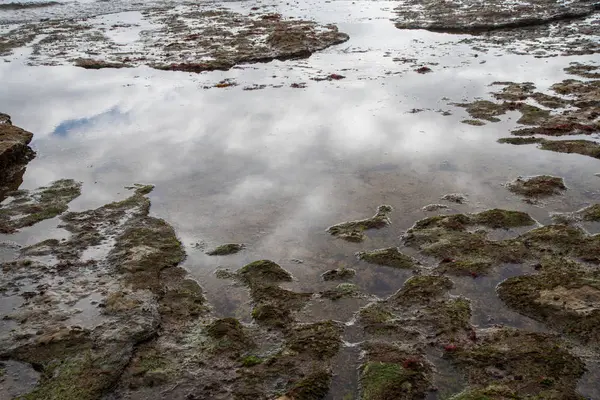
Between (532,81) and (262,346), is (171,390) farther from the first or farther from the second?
(532,81)

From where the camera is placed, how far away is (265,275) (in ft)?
39.4

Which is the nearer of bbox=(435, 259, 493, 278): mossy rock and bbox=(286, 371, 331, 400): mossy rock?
bbox=(286, 371, 331, 400): mossy rock

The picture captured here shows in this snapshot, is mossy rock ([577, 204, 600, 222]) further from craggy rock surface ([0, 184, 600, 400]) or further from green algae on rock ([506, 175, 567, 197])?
green algae on rock ([506, 175, 567, 197])

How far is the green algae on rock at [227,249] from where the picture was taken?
1305cm

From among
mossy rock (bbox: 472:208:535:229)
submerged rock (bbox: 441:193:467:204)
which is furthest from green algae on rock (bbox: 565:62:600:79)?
mossy rock (bbox: 472:208:535:229)

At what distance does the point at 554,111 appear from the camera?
69.6ft

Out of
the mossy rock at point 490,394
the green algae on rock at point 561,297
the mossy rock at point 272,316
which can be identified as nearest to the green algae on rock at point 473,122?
the green algae on rock at point 561,297

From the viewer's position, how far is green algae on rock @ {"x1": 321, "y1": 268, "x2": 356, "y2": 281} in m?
11.8

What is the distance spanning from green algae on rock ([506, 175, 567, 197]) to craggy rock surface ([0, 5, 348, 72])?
20.7m

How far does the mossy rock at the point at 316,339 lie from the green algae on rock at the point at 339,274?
161 cm

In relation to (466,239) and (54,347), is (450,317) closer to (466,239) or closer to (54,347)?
(466,239)

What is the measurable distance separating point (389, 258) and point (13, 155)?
14847 millimetres

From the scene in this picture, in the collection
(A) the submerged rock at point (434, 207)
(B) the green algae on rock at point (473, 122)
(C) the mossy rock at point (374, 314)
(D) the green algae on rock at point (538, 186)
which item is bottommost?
(C) the mossy rock at point (374, 314)

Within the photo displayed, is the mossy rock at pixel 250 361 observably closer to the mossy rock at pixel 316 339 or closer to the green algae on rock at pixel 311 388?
the mossy rock at pixel 316 339
